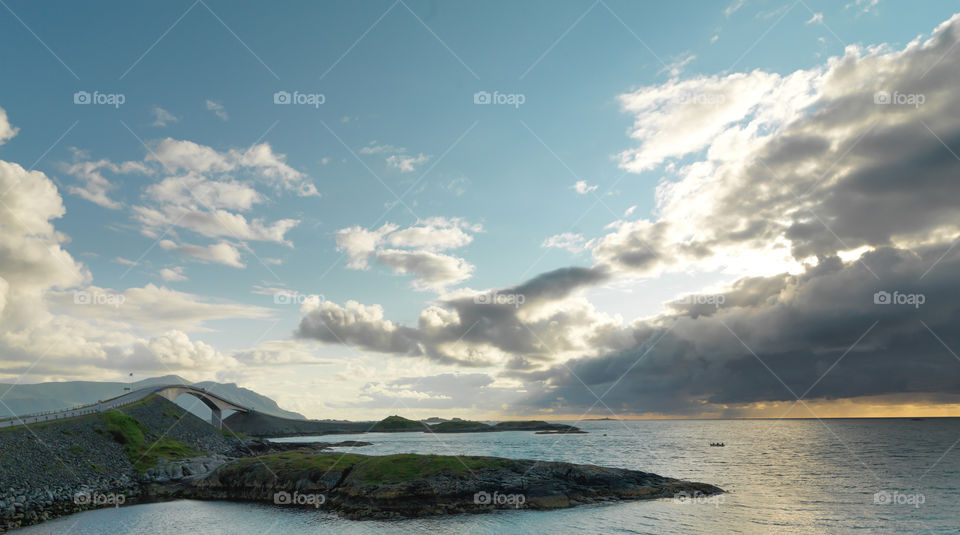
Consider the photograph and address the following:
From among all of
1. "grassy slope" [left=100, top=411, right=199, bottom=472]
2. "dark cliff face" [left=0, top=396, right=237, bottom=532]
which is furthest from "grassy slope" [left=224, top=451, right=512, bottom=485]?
"grassy slope" [left=100, top=411, right=199, bottom=472]

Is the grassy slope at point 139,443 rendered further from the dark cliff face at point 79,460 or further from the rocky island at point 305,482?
the rocky island at point 305,482

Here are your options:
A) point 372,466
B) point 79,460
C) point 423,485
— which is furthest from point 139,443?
point 423,485

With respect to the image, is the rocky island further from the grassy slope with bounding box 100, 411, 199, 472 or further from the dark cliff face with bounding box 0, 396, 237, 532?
the grassy slope with bounding box 100, 411, 199, 472

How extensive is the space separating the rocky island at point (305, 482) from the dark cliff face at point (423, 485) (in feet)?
0.46

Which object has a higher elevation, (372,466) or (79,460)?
(79,460)

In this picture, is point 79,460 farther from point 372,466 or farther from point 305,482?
point 372,466

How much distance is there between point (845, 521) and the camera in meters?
53.1

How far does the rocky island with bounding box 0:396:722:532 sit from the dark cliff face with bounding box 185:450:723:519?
14 cm

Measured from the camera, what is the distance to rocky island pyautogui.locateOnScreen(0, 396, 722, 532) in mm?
58500

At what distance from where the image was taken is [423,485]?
62.1 metres

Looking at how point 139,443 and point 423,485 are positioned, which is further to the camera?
point 139,443

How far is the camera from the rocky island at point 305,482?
58.5 m

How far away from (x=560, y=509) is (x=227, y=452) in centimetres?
9262

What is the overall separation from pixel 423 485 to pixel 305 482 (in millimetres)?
18162
